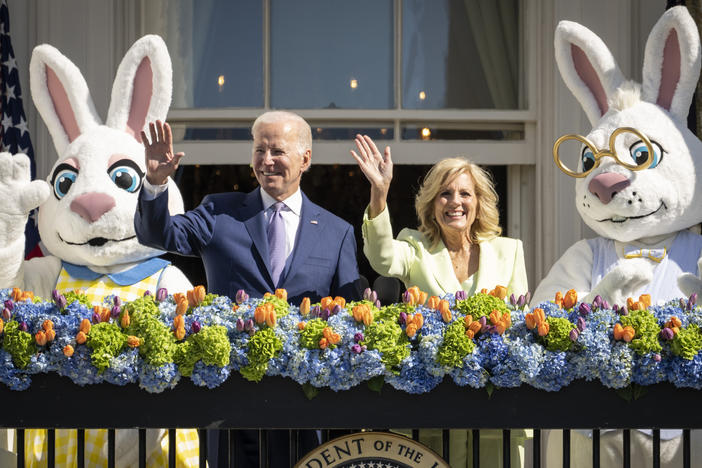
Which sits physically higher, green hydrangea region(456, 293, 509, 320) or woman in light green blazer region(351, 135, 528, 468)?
woman in light green blazer region(351, 135, 528, 468)

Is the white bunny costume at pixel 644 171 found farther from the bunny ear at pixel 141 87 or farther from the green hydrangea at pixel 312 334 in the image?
the bunny ear at pixel 141 87

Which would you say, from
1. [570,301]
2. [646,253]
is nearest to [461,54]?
[646,253]

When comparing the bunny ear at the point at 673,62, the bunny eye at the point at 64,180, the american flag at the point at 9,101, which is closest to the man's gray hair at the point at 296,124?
the bunny eye at the point at 64,180

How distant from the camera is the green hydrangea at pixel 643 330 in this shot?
101 inches

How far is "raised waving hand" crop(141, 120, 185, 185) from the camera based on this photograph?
3152 millimetres

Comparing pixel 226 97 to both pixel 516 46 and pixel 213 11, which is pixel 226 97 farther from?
pixel 516 46

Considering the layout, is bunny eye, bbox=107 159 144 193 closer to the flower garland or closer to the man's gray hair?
the man's gray hair

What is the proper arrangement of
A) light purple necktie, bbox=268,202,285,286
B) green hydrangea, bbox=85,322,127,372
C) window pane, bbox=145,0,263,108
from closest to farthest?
1. green hydrangea, bbox=85,322,127,372
2. light purple necktie, bbox=268,202,285,286
3. window pane, bbox=145,0,263,108

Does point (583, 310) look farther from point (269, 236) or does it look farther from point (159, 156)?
point (159, 156)

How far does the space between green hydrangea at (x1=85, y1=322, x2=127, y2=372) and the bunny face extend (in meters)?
1.89

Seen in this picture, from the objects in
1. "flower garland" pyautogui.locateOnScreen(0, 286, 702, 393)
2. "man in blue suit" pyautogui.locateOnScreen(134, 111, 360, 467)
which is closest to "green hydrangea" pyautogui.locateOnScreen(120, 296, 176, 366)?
"flower garland" pyautogui.locateOnScreen(0, 286, 702, 393)

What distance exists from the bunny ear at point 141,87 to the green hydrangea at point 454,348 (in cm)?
181

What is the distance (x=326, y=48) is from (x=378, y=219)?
1.89 m

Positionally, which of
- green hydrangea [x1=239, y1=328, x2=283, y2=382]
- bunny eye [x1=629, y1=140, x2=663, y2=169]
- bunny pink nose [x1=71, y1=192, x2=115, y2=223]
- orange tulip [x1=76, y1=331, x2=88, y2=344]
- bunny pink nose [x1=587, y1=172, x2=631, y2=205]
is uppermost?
bunny eye [x1=629, y1=140, x2=663, y2=169]
